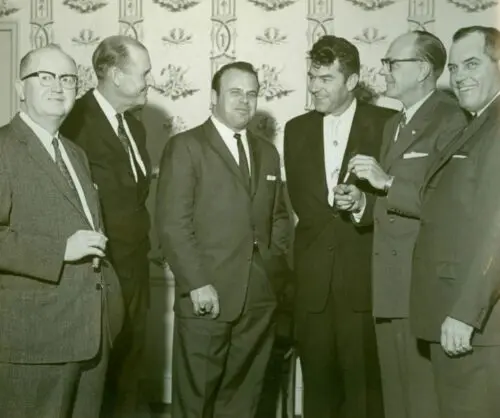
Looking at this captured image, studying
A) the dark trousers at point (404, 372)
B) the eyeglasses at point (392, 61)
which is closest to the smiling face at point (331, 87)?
the eyeglasses at point (392, 61)

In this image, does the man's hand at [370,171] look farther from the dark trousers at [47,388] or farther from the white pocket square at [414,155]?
the dark trousers at [47,388]

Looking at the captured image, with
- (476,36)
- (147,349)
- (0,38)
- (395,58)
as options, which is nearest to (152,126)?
(0,38)

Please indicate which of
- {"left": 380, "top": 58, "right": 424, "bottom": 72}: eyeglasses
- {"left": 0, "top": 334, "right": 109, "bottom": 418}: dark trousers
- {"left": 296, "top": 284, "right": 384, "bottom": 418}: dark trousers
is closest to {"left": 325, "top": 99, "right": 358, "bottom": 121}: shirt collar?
{"left": 380, "top": 58, "right": 424, "bottom": 72}: eyeglasses

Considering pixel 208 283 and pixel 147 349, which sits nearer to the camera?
pixel 208 283

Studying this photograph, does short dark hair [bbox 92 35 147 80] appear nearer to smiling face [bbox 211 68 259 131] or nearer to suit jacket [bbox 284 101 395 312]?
smiling face [bbox 211 68 259 131]

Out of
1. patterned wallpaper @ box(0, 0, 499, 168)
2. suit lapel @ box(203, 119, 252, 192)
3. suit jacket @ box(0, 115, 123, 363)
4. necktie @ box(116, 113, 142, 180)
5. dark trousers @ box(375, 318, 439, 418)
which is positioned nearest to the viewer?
suit jacket @ box(0, 115, 123, 363)

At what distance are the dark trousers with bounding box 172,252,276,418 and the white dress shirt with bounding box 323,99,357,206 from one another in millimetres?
404

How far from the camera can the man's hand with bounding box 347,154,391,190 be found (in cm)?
235

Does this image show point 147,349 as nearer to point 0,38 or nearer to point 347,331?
point 347,331

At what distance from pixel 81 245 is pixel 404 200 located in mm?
987

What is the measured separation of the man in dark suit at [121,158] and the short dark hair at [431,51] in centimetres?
98

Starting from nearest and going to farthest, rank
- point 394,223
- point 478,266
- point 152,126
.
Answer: point 478,266, point 394,223, point 152,126

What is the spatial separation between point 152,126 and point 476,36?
171 cm

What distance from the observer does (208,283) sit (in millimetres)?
2465
